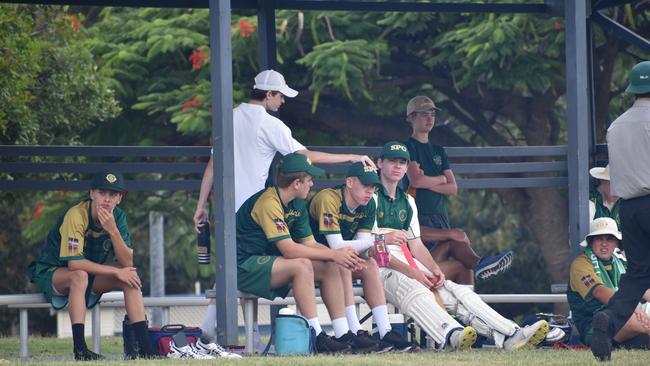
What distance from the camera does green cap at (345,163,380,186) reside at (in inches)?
428

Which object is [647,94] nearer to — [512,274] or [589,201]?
[589,201]

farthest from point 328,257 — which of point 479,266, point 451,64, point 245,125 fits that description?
point 451,64

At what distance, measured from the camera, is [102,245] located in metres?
10.7

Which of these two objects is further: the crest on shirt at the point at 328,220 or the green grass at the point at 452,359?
the crest on shirt at the point at 328,220

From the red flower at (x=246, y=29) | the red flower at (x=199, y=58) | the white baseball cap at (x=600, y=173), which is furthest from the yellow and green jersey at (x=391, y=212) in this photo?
the red flower at (x=199, y=58)

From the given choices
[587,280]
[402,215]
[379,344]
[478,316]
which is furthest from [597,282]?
[379,344]

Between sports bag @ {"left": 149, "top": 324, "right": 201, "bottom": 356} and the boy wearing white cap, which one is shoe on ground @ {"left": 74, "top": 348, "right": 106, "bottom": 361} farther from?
the boy wearing white cap

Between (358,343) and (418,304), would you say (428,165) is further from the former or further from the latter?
(358,343)

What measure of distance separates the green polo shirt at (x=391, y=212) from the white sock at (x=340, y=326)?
3.90ft

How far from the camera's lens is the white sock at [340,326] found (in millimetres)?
10531

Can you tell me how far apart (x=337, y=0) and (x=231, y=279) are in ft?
13.2

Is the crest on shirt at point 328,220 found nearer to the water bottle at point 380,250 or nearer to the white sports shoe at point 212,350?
the water bottle at point 380,250

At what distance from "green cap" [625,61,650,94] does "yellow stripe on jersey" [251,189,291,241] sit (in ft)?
8.25

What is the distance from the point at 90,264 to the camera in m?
10.5
